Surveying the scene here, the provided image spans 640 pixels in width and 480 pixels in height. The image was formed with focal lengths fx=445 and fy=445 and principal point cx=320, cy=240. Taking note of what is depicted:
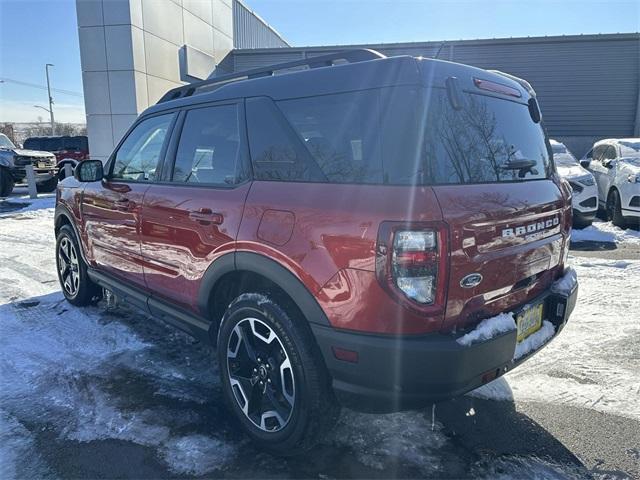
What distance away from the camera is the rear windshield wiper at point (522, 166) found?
2.37m

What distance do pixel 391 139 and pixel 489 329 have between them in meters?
0.96

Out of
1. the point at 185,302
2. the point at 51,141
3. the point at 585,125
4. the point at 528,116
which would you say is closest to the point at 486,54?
the point at 585,125

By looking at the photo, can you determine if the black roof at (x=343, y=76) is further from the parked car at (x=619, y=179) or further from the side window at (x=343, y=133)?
the parked car at (x=619, y=179)

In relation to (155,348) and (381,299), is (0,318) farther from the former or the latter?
(381,299)

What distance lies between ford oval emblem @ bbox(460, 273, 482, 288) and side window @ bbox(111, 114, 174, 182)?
7.65 ft

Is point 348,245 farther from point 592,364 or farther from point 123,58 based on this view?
point 123,58

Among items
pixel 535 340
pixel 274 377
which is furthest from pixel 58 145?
pixel 535 340

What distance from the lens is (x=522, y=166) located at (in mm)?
2459

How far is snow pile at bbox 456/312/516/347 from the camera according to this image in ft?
6.32

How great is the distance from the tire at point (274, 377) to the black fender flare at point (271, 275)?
0.45 ft

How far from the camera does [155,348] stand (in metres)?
3.65

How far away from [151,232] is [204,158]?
70cm

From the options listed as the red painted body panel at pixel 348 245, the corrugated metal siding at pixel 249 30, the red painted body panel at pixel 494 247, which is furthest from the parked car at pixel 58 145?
the red painted body panel at pixel 494 247

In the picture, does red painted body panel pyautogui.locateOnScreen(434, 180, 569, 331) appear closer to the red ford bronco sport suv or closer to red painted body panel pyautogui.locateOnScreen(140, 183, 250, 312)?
the red ford bronco sport suv
